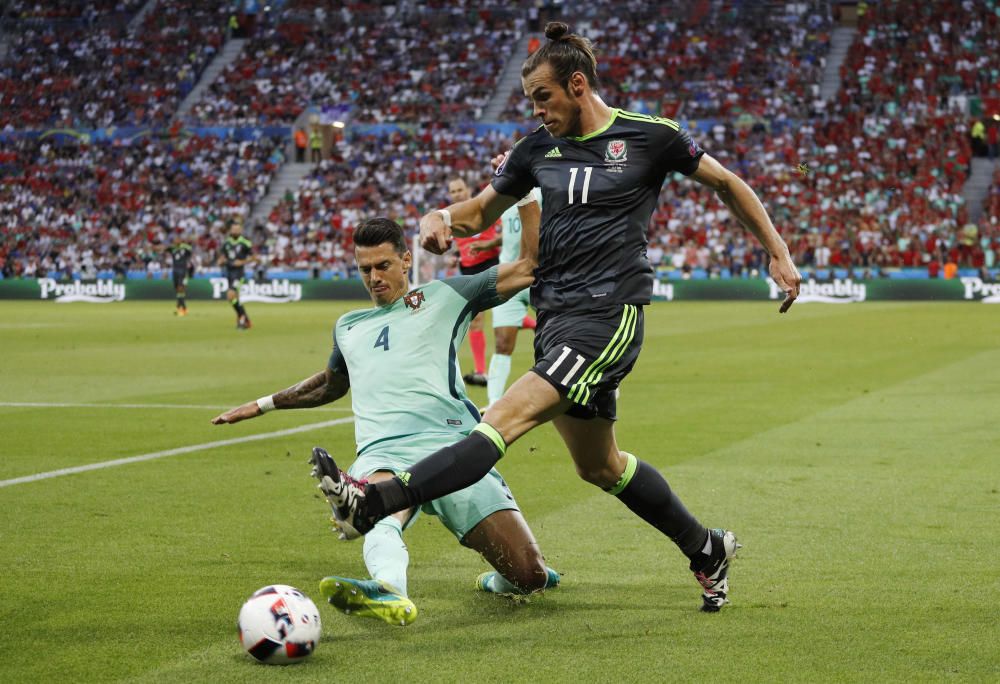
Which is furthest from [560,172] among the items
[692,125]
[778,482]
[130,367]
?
[692,125]

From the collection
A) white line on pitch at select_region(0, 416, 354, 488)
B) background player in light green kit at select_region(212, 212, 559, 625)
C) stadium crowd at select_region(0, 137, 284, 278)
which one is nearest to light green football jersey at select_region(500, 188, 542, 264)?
white line on pitch at select_region(0, 416, 354, 488)

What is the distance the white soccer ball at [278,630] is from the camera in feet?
14.7

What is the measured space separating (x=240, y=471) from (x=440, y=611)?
4313mm

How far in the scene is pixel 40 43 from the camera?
57469mm

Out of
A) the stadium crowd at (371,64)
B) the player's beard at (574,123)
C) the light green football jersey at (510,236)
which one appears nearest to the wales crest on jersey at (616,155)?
the player's beard at (574,123)

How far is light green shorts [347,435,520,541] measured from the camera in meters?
5.44

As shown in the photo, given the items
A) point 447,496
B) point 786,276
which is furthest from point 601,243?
point 447,496

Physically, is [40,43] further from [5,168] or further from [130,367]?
[130,367]

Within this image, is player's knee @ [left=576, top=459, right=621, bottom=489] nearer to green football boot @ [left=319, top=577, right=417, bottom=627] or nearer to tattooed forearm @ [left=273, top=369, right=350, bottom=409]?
green football boot @ [left=319, top=577, right=417, bottom=627]

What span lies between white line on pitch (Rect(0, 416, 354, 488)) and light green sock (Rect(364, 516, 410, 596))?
4.24 m

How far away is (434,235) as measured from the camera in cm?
510

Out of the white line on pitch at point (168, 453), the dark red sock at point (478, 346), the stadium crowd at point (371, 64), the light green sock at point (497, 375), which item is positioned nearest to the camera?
the white line on pitch at point (168, 453)

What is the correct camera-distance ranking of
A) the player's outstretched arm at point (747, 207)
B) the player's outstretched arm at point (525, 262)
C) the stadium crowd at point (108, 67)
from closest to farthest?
the player's outstretched arm at point (747, 207) → the player's outstretched arm at point (525, 262) → the stadium crowd at point (108, 67)

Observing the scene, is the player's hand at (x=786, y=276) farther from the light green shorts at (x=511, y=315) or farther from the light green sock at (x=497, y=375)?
the light green shorts at (x=511, y=315)
